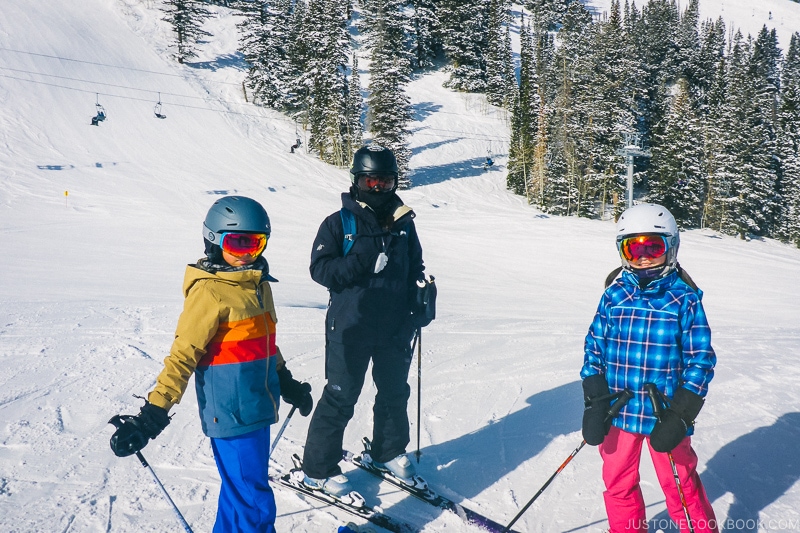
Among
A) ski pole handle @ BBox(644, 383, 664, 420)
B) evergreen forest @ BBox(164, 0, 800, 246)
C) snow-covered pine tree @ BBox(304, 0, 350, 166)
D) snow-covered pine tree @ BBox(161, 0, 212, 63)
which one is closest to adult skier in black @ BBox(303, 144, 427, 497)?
ski pole handle @ BBox(644, 383, 664, 420)

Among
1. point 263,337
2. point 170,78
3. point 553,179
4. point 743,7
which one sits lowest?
point 263,337

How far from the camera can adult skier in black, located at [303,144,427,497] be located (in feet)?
9.76

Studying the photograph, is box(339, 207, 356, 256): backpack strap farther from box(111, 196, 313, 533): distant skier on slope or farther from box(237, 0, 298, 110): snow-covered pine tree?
box(237, 0, 298, 110): snow-covered pine tree

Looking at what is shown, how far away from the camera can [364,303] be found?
2.99m

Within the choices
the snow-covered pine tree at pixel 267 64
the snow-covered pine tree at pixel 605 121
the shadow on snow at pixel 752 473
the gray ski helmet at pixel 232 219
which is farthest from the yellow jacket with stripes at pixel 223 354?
the snow-covered pine tree at pixel 267 64

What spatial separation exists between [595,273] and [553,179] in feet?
80.6

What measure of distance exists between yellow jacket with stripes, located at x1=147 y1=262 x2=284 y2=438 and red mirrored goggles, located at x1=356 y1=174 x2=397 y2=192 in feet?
2.97

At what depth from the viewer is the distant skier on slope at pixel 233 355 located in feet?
7.49

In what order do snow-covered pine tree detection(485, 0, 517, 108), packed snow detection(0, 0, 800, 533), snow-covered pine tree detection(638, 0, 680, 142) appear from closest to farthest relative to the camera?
packed snow detection(0, 0, 800, 533) → snow-covered pine tree detection(638, 0, 680, 142) → snow-covered pine tree detection(485, 0, 517, 108)

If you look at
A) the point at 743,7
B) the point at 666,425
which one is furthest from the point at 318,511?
the point at 743,7

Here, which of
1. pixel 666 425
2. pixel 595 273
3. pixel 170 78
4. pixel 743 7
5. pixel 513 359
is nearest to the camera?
pixel 666 425

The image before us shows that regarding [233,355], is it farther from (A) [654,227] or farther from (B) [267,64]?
(B) [267,64]

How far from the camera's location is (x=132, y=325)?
6793mm

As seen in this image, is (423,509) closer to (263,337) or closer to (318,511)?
(318,511)
